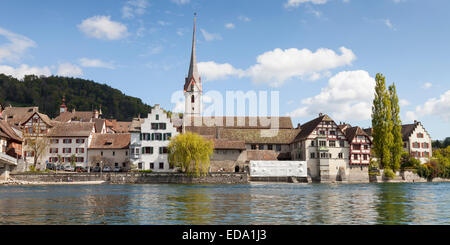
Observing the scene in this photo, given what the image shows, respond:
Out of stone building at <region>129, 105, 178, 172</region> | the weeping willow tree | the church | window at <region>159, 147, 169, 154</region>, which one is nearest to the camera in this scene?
the weeping willow tree

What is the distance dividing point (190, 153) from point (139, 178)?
31.7 ft

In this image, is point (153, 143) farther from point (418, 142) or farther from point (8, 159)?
point (418, 142)

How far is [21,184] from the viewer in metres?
63.7

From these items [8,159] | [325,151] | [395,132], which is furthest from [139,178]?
[395,132]

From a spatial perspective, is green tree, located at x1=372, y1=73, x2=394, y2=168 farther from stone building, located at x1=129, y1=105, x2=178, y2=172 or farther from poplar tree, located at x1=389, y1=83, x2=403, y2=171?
stone building, located at x1=129, y1=105, x2=178, y2=172

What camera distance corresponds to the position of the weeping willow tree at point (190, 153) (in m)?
67.7

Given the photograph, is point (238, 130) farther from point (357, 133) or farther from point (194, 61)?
point (194, 61)

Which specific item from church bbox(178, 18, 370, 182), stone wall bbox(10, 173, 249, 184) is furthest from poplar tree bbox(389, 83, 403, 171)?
stone wall bbox(10, 173, 249, 184)

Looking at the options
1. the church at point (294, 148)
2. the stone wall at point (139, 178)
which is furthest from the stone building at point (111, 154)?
the church at point (294, 148)

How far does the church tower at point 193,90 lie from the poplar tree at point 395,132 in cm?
5388

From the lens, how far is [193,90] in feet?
387

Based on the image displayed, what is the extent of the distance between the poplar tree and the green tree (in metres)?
1.32

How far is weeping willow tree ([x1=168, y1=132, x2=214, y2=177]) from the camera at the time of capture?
67.7 metres
